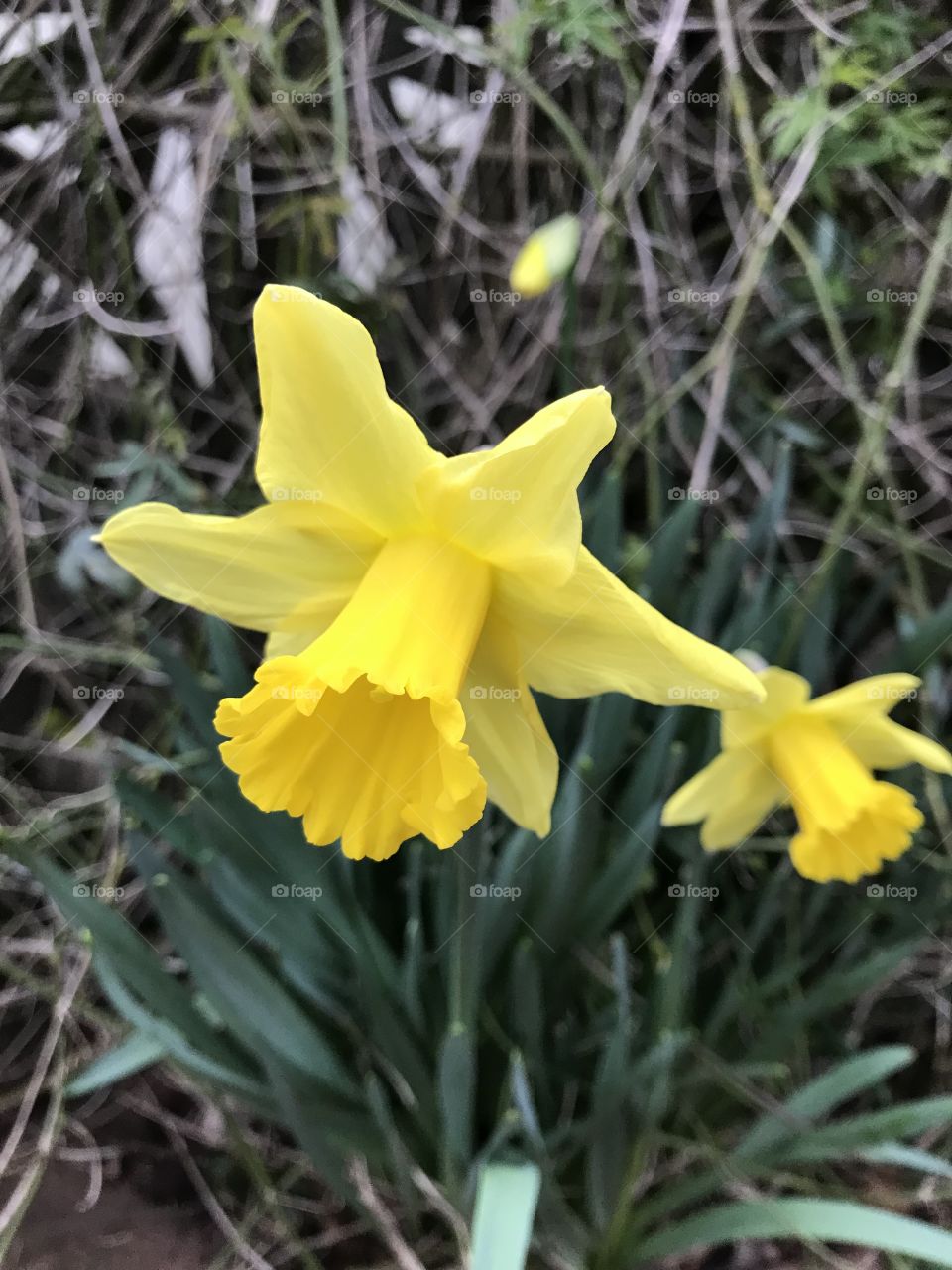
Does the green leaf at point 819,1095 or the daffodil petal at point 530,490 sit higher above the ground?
the daffodil petal at point 530,490

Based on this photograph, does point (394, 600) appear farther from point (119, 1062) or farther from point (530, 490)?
point (119, 1062)

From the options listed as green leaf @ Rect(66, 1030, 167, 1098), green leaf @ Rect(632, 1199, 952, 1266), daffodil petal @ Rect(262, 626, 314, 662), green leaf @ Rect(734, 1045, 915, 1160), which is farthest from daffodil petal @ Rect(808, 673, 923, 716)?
green leaf @ Rect(66, 1030, 167, 1098)

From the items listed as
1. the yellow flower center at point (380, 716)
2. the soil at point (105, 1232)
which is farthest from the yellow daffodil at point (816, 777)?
the soil at point (105, 1232)

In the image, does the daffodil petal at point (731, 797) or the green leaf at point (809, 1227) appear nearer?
the green leaf at point (809, 1227)

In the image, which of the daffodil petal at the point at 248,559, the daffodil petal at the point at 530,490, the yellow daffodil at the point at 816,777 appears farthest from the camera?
the yellow daffodil at the point at 816,777

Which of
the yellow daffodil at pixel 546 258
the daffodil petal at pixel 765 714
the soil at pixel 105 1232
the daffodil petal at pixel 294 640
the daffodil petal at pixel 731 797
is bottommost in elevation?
the soil at pixel 105 1232

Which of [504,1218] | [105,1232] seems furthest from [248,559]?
[105,1232]

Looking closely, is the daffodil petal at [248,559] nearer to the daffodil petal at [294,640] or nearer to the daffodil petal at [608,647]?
the daffodil petal at [294,640]
